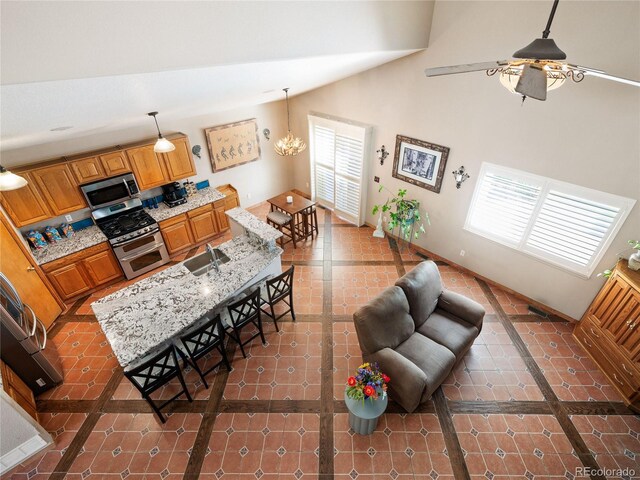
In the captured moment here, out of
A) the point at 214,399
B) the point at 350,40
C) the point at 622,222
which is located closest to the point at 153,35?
the point at 350,40

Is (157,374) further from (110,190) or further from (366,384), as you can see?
(110,190)

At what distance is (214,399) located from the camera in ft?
12.8

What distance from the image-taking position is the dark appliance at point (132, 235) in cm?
538

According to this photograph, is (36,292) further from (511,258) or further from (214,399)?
(511,258)

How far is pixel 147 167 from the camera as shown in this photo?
558 centimetres

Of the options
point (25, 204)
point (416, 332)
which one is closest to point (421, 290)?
point (416, 332)

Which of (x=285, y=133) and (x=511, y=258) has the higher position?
(x=285, y=133)

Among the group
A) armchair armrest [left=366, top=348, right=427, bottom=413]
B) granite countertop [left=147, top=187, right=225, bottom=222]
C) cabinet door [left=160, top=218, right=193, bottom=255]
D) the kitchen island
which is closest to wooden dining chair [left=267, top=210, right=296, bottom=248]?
granite countertop [left=147, top=187, right=225, bottom=222]

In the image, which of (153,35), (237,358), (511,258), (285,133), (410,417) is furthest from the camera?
(285,133)

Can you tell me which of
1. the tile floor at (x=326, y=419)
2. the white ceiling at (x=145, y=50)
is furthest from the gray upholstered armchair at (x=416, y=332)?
the white ceiling at (x=145, y=50)

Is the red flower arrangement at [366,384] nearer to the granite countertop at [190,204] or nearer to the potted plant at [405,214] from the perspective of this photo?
the potted plant at [405,214]

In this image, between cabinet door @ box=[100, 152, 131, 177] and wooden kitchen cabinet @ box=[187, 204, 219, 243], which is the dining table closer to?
wooden kitchen cabinet @ box=[187, 204, 219, 243]

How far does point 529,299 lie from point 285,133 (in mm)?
6229

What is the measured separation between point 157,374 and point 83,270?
2.93 metres
